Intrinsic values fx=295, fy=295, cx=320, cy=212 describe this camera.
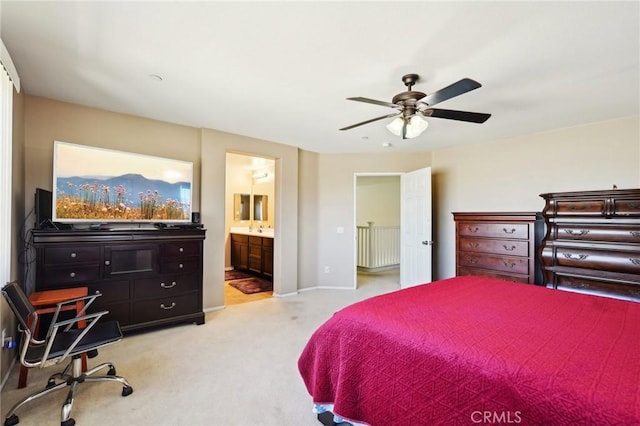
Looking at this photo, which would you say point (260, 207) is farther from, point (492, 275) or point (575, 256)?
point (575, 256)

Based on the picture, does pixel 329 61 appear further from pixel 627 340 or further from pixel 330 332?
pixel 627 340

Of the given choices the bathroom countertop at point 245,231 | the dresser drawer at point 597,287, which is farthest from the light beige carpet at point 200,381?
the dresser drawer at point 597,287

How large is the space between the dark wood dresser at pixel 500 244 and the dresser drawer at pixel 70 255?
4216mm

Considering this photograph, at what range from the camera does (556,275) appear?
319cm

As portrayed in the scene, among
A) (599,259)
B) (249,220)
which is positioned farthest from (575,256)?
(249,220)

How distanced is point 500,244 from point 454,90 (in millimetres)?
2508

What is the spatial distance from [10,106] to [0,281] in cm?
120

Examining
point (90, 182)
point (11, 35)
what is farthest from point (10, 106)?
point (90, 182)

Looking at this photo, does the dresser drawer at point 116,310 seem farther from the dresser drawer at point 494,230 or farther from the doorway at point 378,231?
the dresser drawer at point 494,230

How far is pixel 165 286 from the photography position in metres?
3.21

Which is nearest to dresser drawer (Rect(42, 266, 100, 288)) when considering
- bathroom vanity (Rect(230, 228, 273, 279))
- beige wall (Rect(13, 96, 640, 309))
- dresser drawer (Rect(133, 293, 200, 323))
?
dresser drawer (Rect(133, 293, 200, 323))

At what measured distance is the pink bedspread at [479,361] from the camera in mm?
968

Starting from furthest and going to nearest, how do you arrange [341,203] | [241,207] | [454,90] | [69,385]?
[241,207] → [341,203] → [69,385] → [454,90]

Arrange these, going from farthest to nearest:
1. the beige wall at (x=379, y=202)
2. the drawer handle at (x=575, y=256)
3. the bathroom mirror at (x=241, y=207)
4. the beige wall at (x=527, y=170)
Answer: the beige wall at (x=379, y=202), the bathroom mirror at (x=241, y=207), the beige wall at (x=527, y=170), the drawer handle at (x=575, y=256)
